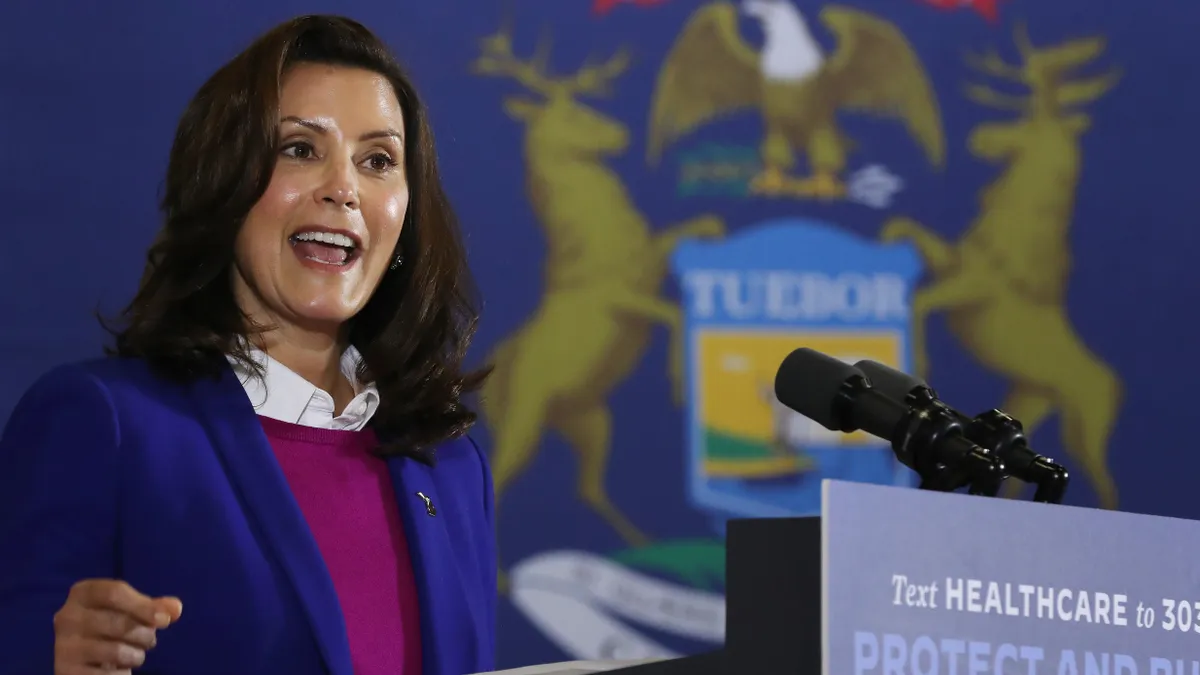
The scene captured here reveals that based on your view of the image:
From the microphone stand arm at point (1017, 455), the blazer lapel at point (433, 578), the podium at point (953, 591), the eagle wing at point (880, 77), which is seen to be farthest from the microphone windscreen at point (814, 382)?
the eagle wing at point (880, 77)

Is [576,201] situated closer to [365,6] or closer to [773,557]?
[365,6]

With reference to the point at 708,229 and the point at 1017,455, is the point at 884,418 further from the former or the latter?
the point at 708,229

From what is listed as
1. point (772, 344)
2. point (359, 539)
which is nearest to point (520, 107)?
point (772, 344)

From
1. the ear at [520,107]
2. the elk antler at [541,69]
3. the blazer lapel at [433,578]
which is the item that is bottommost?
the blazer lapel at [433,578]

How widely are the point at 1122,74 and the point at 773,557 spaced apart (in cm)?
251

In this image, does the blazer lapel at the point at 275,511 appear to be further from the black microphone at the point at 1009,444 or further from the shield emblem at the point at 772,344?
the shield emblem at the point at 772,344

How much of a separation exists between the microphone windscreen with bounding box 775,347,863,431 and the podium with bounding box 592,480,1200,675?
0.24 meters

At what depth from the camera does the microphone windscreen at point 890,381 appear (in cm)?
118

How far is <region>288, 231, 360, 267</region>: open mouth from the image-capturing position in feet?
5.50

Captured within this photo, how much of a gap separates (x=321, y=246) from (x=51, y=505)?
1.49ft

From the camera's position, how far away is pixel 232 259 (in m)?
1.69

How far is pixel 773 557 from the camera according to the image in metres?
0.98

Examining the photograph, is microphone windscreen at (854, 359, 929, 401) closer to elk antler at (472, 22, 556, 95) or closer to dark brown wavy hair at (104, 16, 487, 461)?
dark brown wavy hair at (104, 16, 487, 461)

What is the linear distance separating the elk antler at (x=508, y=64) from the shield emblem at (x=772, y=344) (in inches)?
17.6
